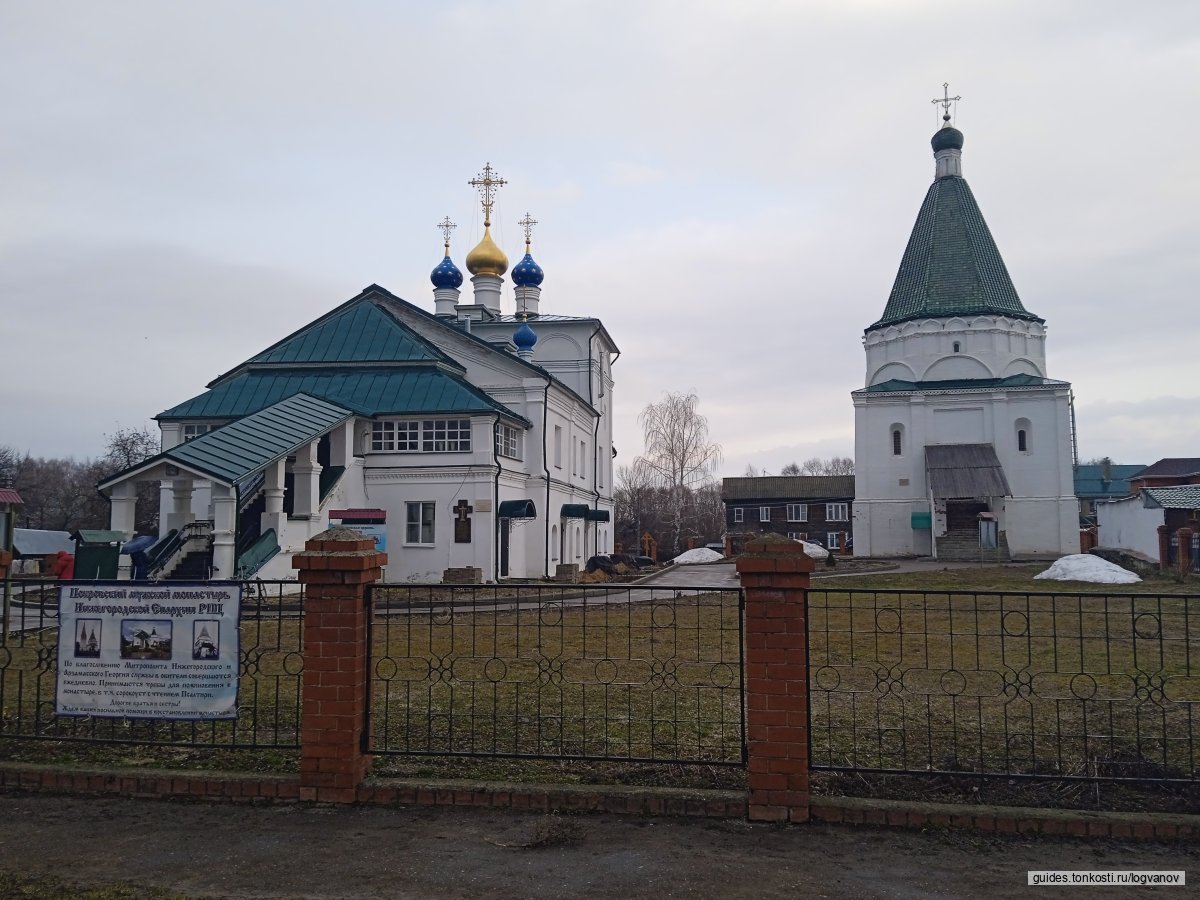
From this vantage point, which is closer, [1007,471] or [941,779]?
[941,779]

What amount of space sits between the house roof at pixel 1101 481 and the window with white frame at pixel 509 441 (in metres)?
54.7

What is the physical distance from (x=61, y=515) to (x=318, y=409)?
37628 mm

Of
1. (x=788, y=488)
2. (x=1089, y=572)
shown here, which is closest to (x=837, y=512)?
(x=788, y=488)

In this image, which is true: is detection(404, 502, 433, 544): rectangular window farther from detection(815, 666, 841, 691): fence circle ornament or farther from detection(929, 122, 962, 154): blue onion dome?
detection(929, 122, 962, 154): blue onion dome

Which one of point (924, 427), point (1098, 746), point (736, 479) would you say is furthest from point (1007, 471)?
point (1098, 746)

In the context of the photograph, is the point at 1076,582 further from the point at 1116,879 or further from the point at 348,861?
the point at 348,861

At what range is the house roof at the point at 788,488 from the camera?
49.8 m

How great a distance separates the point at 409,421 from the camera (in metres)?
22.2

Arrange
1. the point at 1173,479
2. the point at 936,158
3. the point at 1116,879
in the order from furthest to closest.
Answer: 1. the point at 1173,479
2. the point at 936,158
3. the point at 1116,879

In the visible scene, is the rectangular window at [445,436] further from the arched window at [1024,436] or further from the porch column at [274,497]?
the arched window at [1024,436]

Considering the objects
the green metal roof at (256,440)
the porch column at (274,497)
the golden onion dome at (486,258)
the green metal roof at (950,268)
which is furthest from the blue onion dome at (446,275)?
the green metal roof at (950,268)

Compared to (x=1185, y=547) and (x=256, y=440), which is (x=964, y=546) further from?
(x=256, y=440)

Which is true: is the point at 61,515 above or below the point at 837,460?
below

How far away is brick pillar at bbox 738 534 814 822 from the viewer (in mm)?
4609
